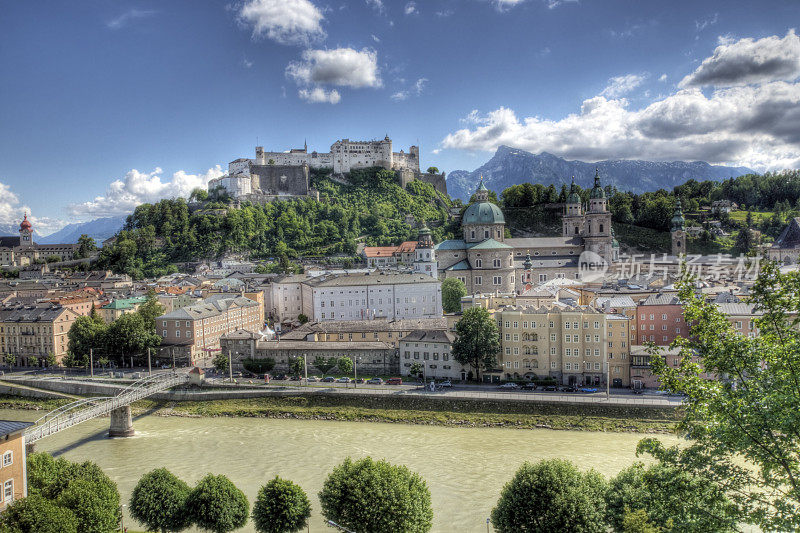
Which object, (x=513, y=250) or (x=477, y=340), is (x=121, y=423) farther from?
(x=513, y=250)

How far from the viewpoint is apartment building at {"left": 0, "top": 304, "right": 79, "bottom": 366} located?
37.8 m

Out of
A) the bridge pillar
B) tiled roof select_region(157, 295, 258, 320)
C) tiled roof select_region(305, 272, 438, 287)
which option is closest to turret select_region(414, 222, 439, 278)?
tiled roof select_region(305, 272, 438, 287)

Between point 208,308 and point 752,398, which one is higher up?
point 752,398

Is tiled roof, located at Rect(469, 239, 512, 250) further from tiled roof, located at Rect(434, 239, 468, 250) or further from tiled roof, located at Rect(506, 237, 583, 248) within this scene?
tiled roof, located at Rect(506, 237, 583, 248)

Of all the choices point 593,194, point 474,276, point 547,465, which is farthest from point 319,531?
point 593,194

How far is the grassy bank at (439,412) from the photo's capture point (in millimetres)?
23594

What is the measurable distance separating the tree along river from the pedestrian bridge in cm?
85

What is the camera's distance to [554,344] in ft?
95.5

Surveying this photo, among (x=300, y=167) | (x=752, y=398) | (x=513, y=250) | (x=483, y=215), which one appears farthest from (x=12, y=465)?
(x=300, y=167)

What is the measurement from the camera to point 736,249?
65.1 meters

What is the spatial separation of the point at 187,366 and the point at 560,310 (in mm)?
22285

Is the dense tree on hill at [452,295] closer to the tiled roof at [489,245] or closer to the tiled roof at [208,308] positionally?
the tiled roof at [489,245]

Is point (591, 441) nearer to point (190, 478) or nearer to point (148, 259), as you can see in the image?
point (190, 478)

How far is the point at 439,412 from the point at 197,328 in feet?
60.2
